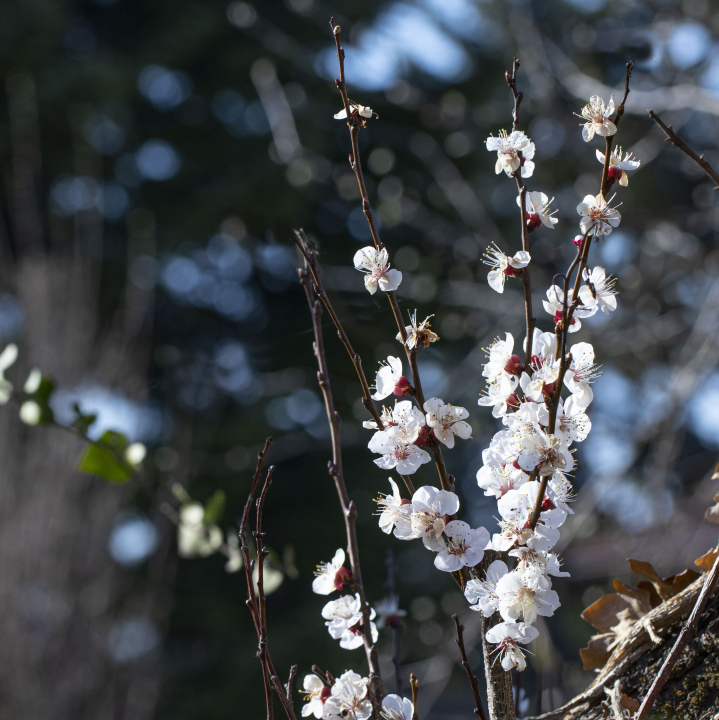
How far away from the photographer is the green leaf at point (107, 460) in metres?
0.93

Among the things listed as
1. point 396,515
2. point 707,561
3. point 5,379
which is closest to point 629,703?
point 707,561

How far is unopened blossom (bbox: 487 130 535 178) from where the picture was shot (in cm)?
48

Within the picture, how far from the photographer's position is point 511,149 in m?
0.49

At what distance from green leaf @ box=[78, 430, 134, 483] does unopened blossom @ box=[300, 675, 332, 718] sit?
52 cm

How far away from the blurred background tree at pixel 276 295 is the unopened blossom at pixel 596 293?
0.29 metres

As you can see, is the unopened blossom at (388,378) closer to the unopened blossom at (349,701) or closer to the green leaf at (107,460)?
the unopened blossom at (349,701)

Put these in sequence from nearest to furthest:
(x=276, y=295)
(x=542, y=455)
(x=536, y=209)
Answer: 1. (x=542, y=455)
2. (x=536, y=209)
3. (x=276, y=295)

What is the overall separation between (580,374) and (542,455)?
95 millimetres

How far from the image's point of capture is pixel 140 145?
639 cm

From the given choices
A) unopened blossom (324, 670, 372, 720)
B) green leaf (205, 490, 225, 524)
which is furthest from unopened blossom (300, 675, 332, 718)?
green leaf (205, 490, 225, 524)

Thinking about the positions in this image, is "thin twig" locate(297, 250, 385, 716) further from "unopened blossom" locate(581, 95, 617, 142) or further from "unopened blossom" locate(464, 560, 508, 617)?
"unopened blossom" locate(581, 95, 617, 142)

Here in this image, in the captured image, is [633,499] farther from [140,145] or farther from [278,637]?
[140,145]

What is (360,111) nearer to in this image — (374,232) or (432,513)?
(374,232)

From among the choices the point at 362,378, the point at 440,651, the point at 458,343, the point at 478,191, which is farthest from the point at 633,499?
the point at 478,191
